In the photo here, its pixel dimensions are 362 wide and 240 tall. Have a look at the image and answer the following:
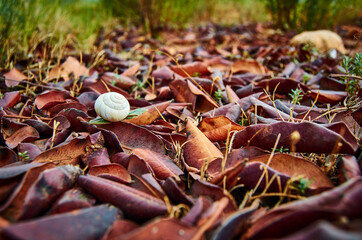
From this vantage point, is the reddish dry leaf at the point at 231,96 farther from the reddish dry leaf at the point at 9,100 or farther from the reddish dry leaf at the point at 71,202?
the reddish dry leaf at the point at 9,100

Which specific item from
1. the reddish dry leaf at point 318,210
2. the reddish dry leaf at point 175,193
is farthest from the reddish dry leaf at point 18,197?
the reddish dry leaf at point 318,210

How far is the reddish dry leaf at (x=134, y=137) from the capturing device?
3.73 ft

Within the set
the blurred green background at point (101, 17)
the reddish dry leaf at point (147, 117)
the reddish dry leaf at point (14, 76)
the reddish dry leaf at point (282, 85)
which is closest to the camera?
the reddish dry leaf at point (147, 117)

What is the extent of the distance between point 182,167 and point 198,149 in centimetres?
9

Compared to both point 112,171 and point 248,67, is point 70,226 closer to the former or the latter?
point 112,171

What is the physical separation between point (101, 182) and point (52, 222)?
207 millimetres

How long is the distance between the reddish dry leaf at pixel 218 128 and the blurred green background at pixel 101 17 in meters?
1.48

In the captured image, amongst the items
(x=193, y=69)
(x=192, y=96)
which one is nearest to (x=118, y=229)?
(x=192, y=96)

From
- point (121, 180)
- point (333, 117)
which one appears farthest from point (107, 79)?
point (333, 117)

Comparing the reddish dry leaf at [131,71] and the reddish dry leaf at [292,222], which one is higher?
the reddish dry leaf at [131,71]

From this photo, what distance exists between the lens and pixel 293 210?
0.71m

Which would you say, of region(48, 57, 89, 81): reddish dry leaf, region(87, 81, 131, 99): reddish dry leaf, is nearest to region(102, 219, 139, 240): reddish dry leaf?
region(87, 81, 131, 99): reddish dry leaf

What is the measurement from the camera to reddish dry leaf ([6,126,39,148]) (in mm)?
1134

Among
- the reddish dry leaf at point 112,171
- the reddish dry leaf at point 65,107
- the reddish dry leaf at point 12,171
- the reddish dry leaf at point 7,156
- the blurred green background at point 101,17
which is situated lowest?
the reddish dry leaf at point 112,171
